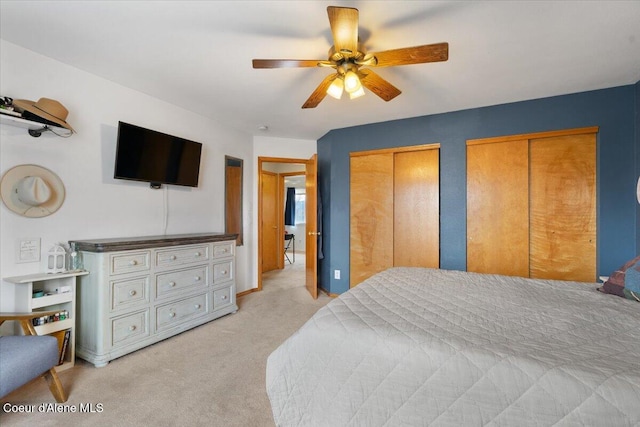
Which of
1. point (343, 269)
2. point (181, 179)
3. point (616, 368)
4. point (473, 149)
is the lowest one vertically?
point (343, 269)

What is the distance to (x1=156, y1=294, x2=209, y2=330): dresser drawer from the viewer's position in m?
2.56

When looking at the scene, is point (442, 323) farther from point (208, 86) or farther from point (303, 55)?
point (208, 86)

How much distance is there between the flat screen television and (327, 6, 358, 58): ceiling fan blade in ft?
6.71

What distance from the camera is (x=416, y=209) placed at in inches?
137

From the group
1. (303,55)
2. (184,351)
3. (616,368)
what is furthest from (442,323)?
(184,351)

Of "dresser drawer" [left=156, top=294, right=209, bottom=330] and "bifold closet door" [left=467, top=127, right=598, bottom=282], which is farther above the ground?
"bifold closet door" [left=467, top=127, right=598, bottom=282]

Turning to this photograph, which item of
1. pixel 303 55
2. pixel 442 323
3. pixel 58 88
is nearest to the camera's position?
pixel 442 323

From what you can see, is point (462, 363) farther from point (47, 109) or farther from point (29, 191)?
point (47, 109)

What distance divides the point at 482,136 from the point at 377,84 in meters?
1.73

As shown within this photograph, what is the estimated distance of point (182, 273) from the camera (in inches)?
108

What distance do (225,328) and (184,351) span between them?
521mm

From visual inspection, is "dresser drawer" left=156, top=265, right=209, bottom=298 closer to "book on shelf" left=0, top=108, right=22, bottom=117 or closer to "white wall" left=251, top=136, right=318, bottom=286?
"white wall" left=251, top=136, right=318, bottom=286

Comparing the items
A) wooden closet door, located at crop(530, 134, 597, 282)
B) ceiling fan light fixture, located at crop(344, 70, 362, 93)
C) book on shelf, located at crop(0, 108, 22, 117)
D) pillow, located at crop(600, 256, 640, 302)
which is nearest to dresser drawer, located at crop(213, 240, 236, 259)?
book on shelf, located at crop(0, 108, 22, 117)

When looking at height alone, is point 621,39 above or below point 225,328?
above
